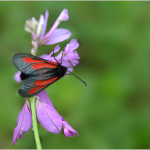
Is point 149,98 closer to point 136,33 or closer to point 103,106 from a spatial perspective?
point 103,106

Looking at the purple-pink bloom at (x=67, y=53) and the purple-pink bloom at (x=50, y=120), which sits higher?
the purple-pink bloom at (x=67, y=53)

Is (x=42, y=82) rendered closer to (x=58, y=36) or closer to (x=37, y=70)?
(x=37, y=70)

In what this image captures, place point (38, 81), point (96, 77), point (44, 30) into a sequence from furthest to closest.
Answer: point (96, 77)
point (44, 30)
point (38, 81)

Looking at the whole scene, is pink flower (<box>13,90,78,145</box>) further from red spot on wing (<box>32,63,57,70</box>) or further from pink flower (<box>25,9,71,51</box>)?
pink flower (<box>25,9,71,51</box>)

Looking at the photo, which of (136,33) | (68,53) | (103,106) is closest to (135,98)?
(103,106)

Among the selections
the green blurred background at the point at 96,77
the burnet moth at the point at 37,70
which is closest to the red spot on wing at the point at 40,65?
the burnet moth at the point at 37,70

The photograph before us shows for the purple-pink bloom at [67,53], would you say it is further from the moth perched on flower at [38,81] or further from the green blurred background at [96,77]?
the green blurred background at [96,77]

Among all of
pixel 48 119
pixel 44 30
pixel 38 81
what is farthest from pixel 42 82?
pixel 44 30
